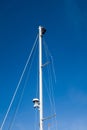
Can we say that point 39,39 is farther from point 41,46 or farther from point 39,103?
point 39,103

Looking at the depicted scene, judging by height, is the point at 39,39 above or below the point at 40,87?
above

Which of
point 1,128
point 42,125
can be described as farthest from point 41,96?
point 1,128

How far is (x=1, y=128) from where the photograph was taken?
18.5m

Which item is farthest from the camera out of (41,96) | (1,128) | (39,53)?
(39,53)

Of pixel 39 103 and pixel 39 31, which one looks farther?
pixel 39 31

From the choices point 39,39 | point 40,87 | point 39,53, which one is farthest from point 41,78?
point 39,39

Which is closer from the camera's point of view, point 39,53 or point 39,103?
point 39,103

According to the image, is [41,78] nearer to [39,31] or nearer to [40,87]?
[40,87]

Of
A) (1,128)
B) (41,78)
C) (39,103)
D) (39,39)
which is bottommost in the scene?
(1,128)

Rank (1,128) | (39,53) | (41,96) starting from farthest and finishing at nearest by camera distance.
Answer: (39,53) → (41,96) → (1,128)

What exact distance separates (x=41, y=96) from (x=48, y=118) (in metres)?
1.48

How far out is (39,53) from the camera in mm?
21328

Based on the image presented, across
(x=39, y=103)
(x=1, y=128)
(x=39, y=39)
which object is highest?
(x=39, y=39)

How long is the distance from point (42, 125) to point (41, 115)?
2.08 ft
